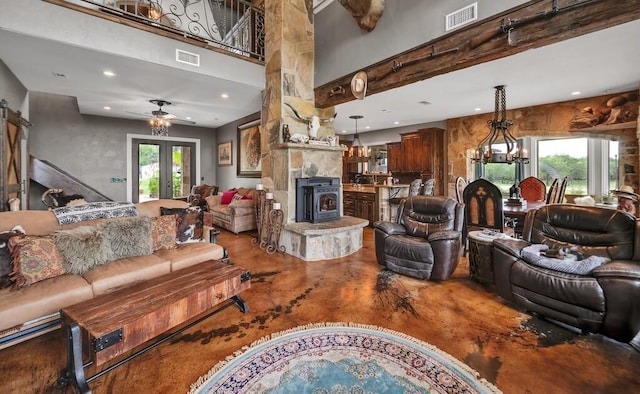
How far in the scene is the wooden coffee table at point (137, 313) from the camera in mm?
1608

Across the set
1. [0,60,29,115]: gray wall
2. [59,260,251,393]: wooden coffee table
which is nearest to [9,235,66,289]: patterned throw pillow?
[59,260,251,393]: wooden coffee table

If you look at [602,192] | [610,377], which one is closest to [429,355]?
[610,377]

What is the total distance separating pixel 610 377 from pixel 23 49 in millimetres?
6477

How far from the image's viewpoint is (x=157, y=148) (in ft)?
27.5

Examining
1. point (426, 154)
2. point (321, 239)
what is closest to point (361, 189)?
point (426, 154)

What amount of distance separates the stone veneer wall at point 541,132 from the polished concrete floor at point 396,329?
4131mm

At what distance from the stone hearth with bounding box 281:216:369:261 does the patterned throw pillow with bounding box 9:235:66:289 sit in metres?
2.65

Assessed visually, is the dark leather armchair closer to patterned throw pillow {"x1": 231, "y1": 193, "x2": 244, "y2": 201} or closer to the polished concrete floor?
the polished concrete floor

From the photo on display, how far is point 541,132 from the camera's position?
18.5ft

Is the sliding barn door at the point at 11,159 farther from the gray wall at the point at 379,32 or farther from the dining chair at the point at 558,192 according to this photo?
the dining chair at the point at 558,192

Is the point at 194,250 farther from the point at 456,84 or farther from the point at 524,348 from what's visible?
the point at 456,84

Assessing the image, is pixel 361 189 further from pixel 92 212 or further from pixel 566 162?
pixel 92 212

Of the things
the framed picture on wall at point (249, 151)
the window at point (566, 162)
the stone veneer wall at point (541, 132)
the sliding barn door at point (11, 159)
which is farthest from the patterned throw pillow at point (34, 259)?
the window at point (566, 162)

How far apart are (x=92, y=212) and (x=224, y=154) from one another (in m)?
6.02
